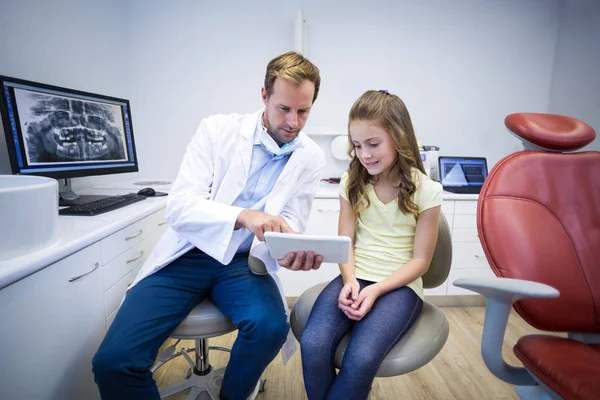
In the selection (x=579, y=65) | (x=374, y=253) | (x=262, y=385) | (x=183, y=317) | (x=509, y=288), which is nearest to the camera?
(x=509, y=288)

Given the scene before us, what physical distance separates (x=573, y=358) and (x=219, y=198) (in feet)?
3.69

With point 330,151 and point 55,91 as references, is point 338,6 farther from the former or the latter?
point 55,91

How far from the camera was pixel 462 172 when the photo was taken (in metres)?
2.34

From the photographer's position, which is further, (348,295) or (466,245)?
(466,245)

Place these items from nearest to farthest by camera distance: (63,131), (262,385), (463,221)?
(63,131) < (262,385) < (463,221)

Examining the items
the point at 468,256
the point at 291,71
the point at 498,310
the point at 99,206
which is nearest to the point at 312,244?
the point at 498,310

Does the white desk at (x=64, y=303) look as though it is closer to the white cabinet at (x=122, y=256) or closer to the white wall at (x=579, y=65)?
the white cabinet at (x=122, y=256)

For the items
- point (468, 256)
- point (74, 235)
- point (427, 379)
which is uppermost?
point (74, 235)

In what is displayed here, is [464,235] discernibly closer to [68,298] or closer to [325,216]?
[325,216]

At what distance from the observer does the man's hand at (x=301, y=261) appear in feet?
3.10

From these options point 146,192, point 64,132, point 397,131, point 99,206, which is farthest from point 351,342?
point 64,132

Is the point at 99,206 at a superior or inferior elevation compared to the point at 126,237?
superior

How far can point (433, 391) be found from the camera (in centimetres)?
150

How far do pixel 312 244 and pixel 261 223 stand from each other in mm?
236
